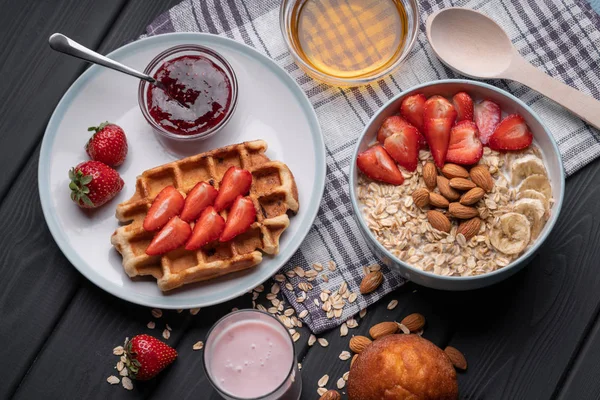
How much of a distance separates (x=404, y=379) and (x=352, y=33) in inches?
48.2

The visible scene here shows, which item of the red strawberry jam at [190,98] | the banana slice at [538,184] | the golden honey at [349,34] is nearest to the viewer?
the banana slice at [538,184]

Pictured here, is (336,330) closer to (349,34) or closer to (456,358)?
(456,358)

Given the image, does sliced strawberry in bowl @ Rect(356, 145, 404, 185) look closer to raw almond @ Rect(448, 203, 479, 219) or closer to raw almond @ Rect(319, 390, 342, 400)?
raw almond @ Rect(448, 203, 479, 219)

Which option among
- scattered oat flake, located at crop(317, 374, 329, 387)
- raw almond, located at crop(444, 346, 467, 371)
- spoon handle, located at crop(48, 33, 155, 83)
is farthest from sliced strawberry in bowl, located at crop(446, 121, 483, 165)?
spoon handle, located at crop(48, 33, 155, 83)

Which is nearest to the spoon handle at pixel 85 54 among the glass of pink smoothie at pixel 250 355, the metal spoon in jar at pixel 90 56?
the metal spoon in jar at pixel 90 56

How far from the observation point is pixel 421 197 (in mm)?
2332

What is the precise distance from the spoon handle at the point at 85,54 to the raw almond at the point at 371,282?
975 mm

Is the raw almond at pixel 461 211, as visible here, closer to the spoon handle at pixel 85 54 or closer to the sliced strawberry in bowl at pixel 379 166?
the sliced strawberry in bowl at pixel 379 166

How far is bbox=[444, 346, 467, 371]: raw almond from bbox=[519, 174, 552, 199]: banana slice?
0.59 metres

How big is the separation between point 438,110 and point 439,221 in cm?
36

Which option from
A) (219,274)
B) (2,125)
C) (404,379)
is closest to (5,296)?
(2,125)

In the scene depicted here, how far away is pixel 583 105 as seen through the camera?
2473mm

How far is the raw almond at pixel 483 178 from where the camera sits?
2.30m

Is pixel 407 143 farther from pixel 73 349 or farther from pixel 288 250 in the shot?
pixel 73 349
